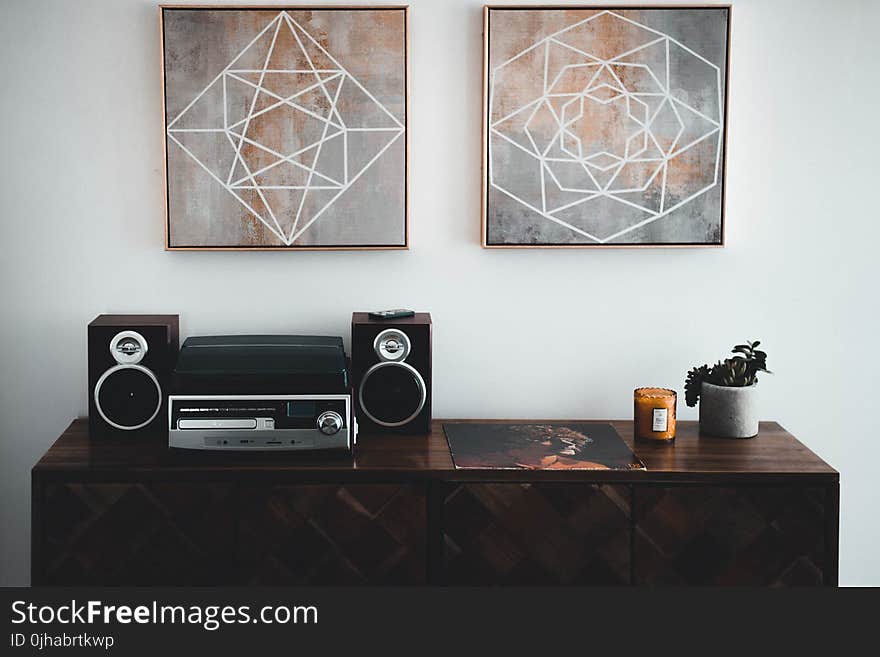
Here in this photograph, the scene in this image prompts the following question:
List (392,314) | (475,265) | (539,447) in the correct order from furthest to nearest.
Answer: (475,265) → (392,314) → (539,447)

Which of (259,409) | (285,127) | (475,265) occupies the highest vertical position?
(285,127)

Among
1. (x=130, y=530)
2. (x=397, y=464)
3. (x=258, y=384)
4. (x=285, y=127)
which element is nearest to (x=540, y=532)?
(x=397, y=464)

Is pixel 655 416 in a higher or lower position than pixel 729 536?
higher

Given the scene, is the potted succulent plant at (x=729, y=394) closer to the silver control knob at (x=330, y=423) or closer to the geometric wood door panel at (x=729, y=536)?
the geometric wood door panel at (x=729, y=536)

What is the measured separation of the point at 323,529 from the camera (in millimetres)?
2176

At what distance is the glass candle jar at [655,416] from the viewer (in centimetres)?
236

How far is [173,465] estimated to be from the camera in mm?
2191

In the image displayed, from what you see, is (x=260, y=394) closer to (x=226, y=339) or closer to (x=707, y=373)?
(x=226, y=339)

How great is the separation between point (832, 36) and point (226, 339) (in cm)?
180

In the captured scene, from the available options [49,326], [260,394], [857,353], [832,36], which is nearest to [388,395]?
[260,394]

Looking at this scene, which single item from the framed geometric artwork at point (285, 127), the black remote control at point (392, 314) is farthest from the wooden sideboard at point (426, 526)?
the framed geometric artwork at point (285, 127)

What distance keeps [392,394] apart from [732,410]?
869 millimetres

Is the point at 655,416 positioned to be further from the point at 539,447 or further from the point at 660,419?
the point at 539,447

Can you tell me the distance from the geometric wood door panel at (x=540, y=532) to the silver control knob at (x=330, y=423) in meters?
0.30
